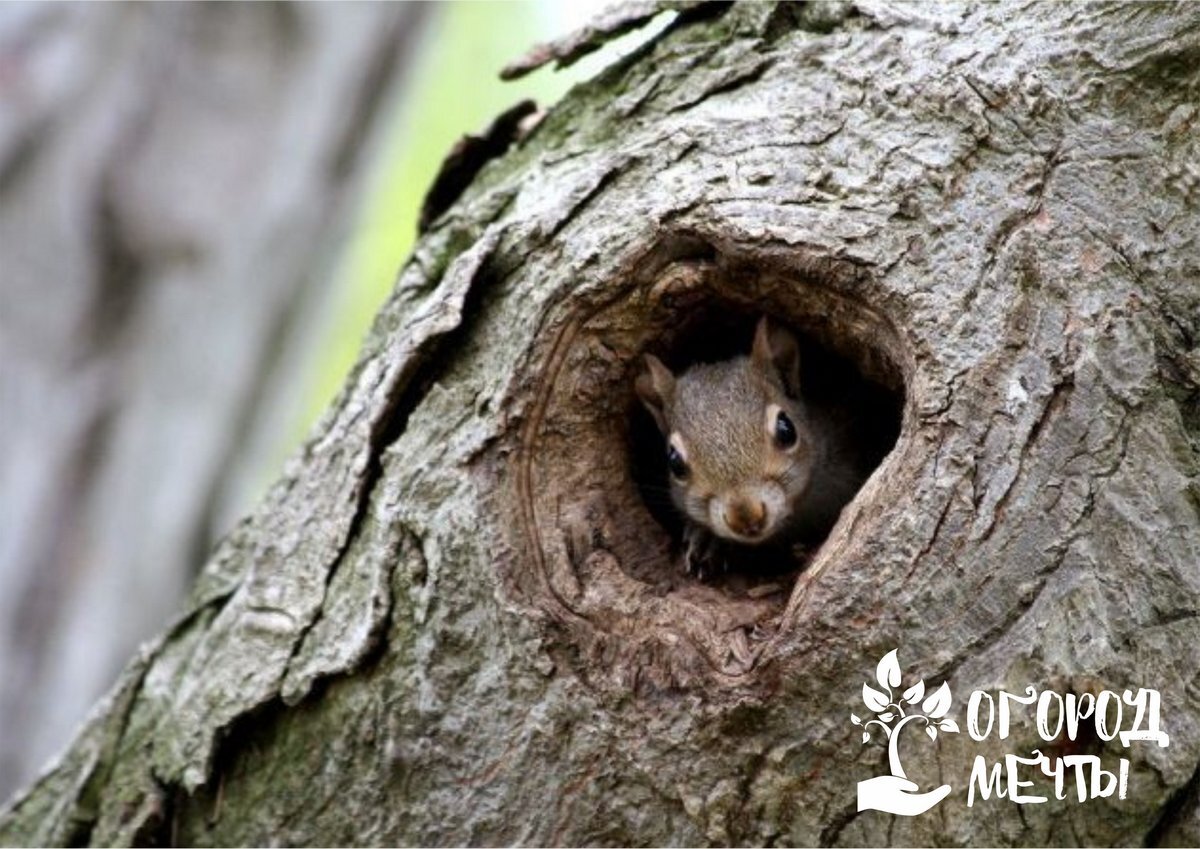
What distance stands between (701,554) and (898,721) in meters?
1.01

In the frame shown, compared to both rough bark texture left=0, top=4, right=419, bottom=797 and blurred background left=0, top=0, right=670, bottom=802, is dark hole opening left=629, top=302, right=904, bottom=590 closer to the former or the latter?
blurred background left=0, top=0, right=670, bottom=802

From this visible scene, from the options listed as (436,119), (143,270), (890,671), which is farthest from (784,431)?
(436,119)

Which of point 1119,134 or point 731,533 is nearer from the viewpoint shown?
point 1119,134

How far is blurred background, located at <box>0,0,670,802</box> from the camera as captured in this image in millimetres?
3949

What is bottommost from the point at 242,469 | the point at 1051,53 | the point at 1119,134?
the point at 1119,134

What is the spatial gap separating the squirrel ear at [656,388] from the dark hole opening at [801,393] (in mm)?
28

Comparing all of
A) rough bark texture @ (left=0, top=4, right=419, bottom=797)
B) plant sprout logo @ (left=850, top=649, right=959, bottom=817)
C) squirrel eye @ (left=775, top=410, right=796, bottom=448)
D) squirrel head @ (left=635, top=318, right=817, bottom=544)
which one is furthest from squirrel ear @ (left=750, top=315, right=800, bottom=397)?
rough bark texture @ (left=0, top=4, right=419, bottom=797)

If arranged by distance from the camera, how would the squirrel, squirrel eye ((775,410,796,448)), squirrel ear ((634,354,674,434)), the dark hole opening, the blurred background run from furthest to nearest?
the blurred background < squirrel eye ((775,410,796,448)) < the squirrel < the dark hole opening < squirrel ear ((634,354,674,434))

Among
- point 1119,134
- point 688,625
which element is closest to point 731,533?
point 688,625

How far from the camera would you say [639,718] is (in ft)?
7.99

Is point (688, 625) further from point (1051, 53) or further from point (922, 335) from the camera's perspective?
point (1051, 53)

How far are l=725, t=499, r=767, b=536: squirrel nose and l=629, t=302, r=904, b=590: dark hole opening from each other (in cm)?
9

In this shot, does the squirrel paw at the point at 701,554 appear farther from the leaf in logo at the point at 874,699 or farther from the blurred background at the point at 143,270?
the blurred background at the point at 143,270

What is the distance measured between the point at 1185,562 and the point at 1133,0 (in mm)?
824
